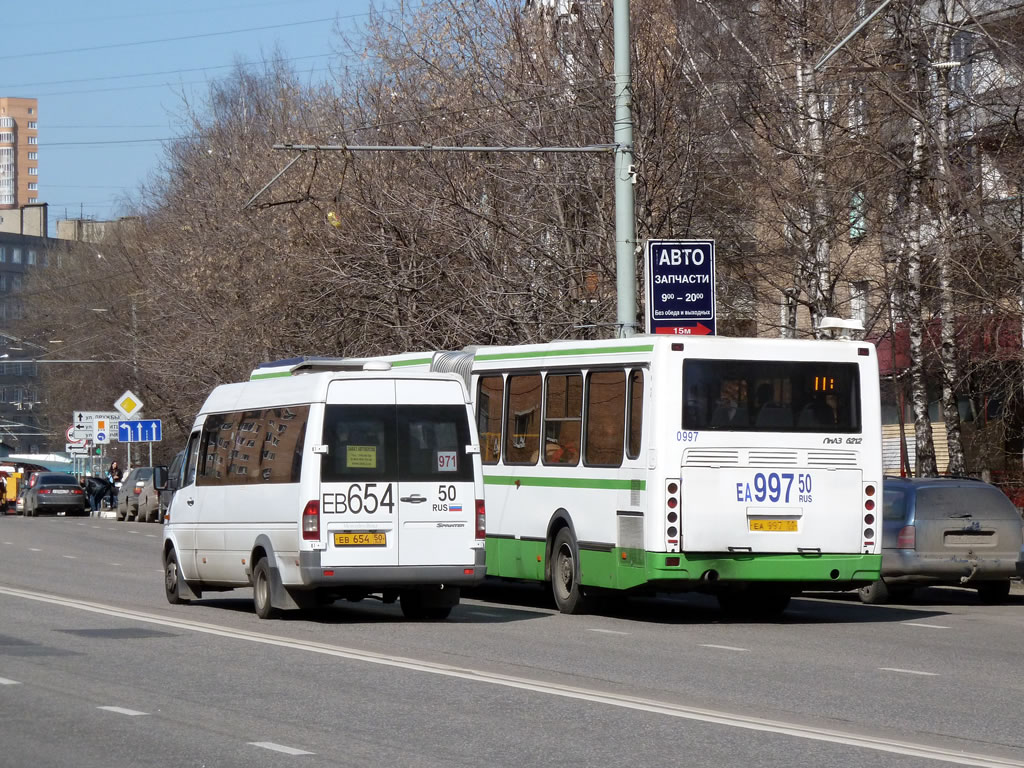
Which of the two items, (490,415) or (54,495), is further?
(54,495)

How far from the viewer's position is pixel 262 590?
17.6 metres

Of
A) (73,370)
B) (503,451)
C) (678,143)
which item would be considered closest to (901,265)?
(678,143)

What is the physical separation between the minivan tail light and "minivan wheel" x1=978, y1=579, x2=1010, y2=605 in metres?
1.40

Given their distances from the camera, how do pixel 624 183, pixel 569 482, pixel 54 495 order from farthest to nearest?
pixel 54 495
pixel 624 183
pixel 569 482

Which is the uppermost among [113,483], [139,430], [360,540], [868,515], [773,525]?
[139,430]

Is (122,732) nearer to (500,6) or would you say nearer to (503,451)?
(503,451)

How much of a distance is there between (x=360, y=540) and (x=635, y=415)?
3001 mm

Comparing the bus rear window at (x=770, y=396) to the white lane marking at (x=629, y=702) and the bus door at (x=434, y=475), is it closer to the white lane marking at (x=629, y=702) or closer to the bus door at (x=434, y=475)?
the bus door at (x=434, y=475)

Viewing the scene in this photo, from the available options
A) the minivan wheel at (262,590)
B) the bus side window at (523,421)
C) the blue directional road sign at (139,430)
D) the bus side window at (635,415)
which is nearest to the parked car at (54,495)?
the blue directional road sign at (139,430)

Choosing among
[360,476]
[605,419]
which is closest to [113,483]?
[605,419]

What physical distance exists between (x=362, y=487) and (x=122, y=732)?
746cm

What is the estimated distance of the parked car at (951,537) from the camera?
19.8 m

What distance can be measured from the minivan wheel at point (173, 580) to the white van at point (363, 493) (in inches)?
72.3

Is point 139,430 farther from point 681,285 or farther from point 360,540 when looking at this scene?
point 360,540
